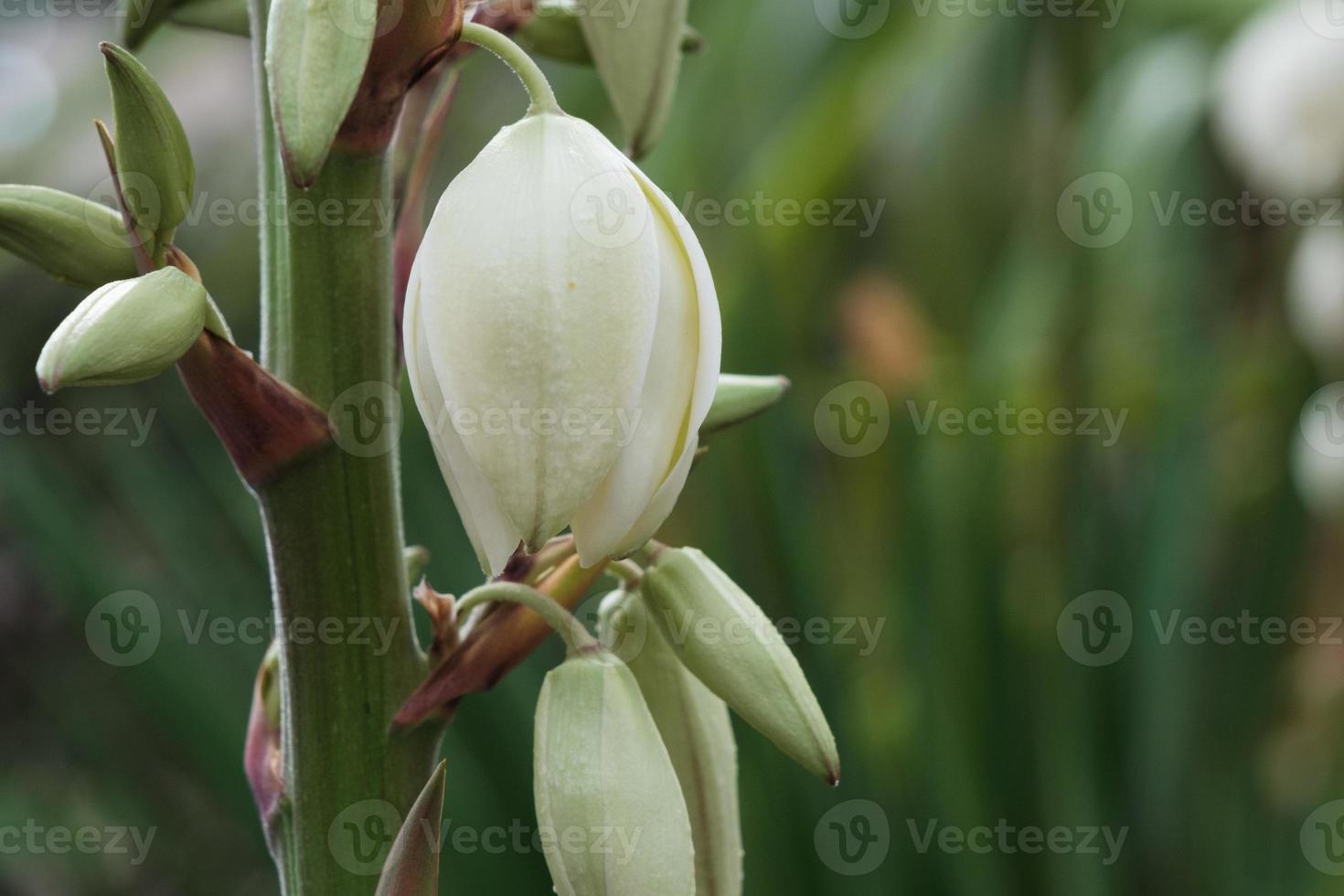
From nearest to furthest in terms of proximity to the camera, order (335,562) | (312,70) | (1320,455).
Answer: (312,70)
(335,562)
(1320,455)

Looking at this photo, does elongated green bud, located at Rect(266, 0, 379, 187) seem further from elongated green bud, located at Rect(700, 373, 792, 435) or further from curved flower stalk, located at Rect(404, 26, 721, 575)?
elongated green bud, located at Rect(700, 373, 792, 435)

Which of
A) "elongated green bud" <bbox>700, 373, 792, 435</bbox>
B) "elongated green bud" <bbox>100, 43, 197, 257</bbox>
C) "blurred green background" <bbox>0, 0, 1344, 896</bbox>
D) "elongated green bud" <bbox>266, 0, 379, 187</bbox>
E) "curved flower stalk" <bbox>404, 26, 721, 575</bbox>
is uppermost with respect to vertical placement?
"elongated green bud" <bbox>266, 0, 379, 187</bbox>

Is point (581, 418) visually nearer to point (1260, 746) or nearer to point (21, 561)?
point (1260, 746)

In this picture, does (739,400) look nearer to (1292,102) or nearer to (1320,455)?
(1320,455)

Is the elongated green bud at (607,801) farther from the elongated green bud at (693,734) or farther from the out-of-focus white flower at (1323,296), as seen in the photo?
the out-of-focus white flower at (1323,296)

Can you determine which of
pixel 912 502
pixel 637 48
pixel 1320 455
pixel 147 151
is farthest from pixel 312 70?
pixel 1320 455

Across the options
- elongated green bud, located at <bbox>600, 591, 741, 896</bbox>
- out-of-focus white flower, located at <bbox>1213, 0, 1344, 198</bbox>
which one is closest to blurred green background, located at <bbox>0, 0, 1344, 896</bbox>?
out-of-focus white flower, located at <bbox>1213, 0, 1344, 198</bbox>

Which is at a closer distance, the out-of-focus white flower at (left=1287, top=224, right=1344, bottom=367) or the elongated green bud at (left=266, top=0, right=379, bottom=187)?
the elongated green bud at (left=266, top=0, right=379, bottom=187)
